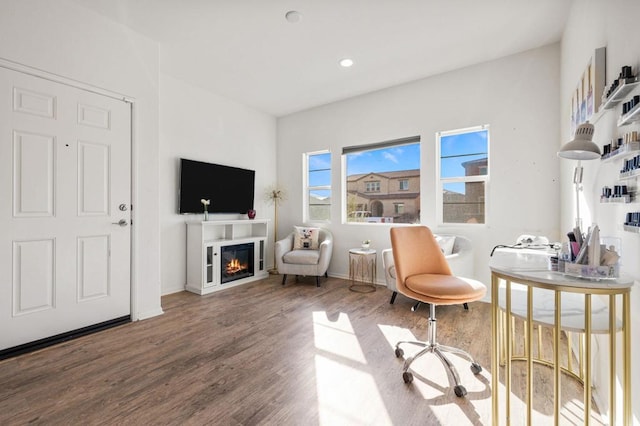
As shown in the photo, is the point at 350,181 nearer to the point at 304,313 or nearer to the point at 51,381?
the point at 304,313

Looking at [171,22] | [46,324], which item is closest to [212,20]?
[171,22]

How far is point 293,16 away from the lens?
2.61m

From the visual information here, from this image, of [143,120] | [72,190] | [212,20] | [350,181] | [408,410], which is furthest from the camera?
[350,181]

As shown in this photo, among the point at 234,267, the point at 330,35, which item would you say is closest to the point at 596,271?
the point at 330,35

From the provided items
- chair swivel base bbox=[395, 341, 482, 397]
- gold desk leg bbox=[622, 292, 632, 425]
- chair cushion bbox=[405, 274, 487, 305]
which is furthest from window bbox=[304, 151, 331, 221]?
gold desk leg bbox=[622, 292, 632, 425]

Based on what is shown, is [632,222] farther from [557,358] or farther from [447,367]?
[447,367]

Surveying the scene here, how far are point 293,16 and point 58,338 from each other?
3387 mm

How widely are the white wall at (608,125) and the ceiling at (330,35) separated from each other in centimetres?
60

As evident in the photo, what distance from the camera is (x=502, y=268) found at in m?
1.29

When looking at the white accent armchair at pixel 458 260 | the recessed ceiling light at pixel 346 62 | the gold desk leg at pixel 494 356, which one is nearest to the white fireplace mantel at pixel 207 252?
the white accent armchair at pixel 458 260

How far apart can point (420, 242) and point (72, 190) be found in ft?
9.69

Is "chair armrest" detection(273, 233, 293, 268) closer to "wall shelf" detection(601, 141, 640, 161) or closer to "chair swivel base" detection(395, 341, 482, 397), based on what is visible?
"chair swivel base" detection(395, 341, 482, 397)

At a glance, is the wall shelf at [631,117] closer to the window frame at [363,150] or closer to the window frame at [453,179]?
the window frame at [453,179]

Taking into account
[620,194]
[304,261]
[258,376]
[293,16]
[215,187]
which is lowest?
[258,376]
